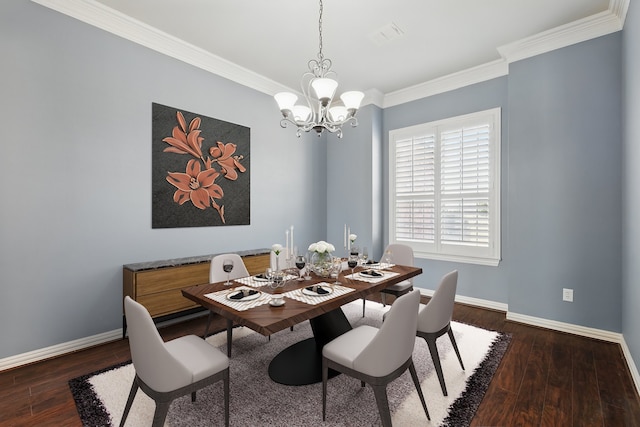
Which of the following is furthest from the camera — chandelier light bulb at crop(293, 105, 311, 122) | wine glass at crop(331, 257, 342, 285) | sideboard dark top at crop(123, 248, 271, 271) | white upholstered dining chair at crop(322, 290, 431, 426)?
sideboard dark top at crop(123, 248, 271, 271)

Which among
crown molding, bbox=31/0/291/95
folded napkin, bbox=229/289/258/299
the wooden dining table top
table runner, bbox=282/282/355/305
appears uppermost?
crown molding, bbox=31/0/291/95

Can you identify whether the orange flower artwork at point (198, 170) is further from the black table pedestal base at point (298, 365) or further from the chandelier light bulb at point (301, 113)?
the black table pedestal base at point (298, 365)

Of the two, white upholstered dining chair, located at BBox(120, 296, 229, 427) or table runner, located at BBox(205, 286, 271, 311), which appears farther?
table runner, located at BBox(205, 286, 271, 311)

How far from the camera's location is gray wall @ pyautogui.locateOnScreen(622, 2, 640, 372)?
214 cm

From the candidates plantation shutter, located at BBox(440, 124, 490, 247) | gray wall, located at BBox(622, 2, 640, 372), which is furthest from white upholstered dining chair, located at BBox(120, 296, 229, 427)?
plantation shutter, located at BBox(440, 124, 490, 247)

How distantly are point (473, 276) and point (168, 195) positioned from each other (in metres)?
3.86

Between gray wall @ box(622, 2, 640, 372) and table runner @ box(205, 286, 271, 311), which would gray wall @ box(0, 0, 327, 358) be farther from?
gray wall @ box(622, 2, 640, 372)

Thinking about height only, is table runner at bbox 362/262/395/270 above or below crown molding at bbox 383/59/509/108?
below

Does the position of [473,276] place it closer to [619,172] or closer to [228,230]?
[619,172]

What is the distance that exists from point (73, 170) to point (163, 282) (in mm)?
1254

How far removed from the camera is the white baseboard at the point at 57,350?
2.31 m

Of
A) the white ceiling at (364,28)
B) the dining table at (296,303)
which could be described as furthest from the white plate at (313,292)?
the white ceiling at (364,28)

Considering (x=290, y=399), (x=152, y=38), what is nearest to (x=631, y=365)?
(x=290, y=399)

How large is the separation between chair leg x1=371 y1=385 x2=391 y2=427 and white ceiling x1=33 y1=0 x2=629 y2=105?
2.94 m
